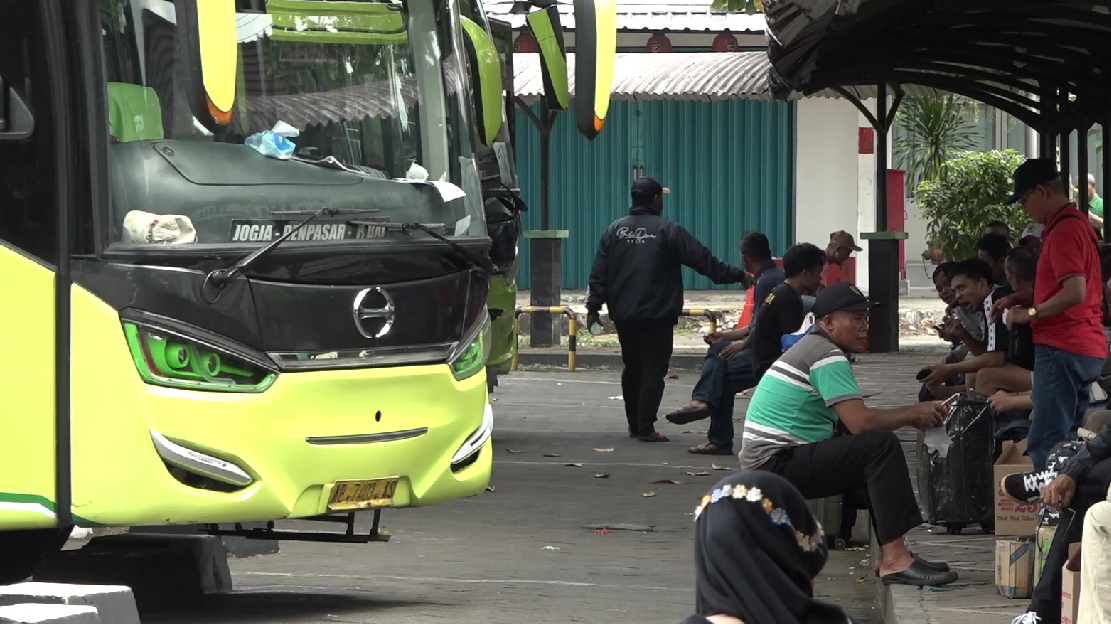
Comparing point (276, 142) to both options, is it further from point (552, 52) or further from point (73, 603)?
point (73, 603)

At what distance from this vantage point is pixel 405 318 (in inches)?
304

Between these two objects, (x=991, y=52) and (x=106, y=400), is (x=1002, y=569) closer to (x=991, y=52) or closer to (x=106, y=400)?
(x=106, y=400)

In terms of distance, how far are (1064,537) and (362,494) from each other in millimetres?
2775

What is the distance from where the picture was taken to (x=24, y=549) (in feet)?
25.2

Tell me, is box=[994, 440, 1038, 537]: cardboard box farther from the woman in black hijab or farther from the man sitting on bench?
the woman in black hijab

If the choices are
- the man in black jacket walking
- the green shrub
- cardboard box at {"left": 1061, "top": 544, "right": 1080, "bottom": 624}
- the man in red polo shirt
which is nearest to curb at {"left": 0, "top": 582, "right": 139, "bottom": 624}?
cardboard box at {"left": 1061, "top": 544, "right": 1080, "bottom": 624}

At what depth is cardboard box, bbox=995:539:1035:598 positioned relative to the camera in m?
7.45

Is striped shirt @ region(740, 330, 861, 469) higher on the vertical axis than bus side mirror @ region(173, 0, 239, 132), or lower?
lower

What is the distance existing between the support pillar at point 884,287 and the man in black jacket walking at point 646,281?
684 centimetres

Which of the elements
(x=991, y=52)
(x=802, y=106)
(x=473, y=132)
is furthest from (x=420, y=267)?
(x=802, y=106)

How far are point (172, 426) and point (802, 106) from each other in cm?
1969

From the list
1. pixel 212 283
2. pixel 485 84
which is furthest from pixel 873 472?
pixel 485 84

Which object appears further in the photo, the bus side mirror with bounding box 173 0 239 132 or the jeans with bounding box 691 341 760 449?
the jeans with bounding box 691 341 760 449

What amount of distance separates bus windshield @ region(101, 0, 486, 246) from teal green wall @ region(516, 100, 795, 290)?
59.4 feet
